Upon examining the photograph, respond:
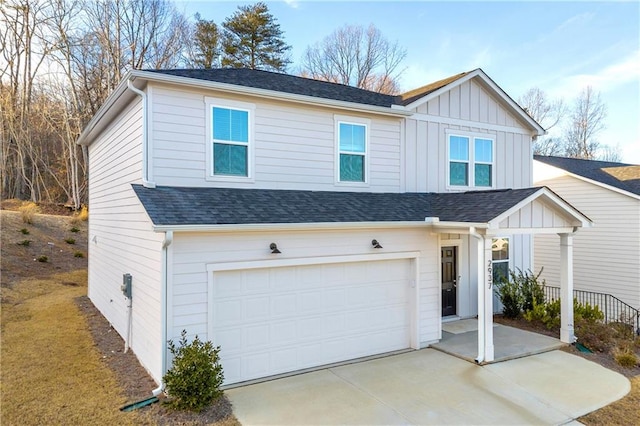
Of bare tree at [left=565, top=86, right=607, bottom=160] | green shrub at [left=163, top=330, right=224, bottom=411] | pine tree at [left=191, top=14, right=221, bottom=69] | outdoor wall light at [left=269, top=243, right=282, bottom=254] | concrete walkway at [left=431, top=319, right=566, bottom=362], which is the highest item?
pine tree at [left=191, top=14, right=221, bottom=69]

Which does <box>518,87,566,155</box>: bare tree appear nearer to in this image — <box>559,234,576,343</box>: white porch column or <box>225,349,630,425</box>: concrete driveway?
<box>559,234,576,343</box>: white porch column

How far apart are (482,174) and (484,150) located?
28.4 inches

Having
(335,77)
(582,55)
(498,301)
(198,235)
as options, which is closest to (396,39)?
(335,77)

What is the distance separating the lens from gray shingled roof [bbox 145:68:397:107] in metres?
8.22

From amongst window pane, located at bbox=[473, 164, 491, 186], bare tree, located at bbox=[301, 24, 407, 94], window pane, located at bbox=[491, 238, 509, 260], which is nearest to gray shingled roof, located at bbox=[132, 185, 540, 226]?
window pane, located at bbox=[473, 164, 491, 186]

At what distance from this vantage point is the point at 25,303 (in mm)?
12273

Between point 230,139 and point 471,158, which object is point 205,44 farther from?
point 471,158

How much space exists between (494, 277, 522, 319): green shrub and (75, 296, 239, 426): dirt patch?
8.42 metres

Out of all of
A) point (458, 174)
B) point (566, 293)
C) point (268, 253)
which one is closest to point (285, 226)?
point (268, 253)

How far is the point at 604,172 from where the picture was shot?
1645cm

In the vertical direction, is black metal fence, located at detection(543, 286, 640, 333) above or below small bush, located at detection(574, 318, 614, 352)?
below

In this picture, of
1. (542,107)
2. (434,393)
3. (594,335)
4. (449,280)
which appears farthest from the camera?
(542,107)

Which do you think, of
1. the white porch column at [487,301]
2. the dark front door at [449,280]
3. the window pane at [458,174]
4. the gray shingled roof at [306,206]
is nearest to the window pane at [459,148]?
the window pane at [458,174]

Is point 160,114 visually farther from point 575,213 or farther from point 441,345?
point 575,213
